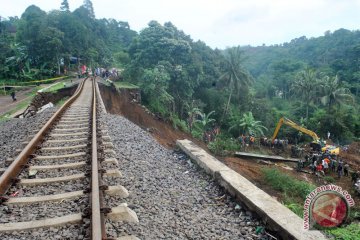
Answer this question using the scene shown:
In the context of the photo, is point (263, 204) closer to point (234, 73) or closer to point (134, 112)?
point (134, 112)

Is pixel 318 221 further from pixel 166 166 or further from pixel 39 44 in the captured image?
pixel 39 44

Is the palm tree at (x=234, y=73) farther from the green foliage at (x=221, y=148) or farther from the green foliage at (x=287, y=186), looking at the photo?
the green foliage at (x=287, y=186)

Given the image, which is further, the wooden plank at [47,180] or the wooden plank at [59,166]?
the wooden plank at [59,166]

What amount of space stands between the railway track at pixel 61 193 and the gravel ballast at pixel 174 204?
0.21 m

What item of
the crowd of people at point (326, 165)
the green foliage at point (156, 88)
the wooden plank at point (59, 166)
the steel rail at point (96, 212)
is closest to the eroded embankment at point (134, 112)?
the green foliage at point (156, 88)

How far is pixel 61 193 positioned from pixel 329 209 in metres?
3.41

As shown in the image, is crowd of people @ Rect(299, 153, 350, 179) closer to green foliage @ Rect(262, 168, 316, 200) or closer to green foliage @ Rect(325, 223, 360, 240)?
green foliage @ Rect(262, 168, 316, 200)

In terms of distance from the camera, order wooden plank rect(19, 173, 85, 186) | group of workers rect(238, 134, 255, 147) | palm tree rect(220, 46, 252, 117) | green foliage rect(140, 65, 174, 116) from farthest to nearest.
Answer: palm tree rect(220, 46, 252, 117), group of workers rect(238, 134, 255, 147), green foliage rect(140, 65, 174, 116), wooden plank rect(19, 173, 85, 186)

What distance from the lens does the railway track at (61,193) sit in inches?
132

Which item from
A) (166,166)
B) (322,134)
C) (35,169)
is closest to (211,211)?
(166,166)

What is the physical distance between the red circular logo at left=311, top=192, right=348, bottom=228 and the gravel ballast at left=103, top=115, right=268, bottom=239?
0.84 metres

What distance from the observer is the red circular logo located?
12.1 feet

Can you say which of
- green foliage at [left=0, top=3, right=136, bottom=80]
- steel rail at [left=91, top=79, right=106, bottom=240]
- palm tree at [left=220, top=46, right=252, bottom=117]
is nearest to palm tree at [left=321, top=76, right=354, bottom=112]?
palm tree at [left=220, top=46, right=252, bottom=117]

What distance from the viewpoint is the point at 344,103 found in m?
46.3
